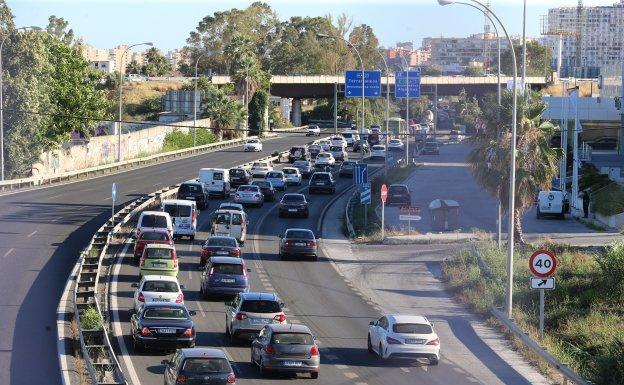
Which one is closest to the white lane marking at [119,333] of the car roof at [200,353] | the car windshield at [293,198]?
the car roof at [200,353]

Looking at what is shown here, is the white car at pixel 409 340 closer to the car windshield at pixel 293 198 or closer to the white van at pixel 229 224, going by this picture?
the white van at pixel 229 224

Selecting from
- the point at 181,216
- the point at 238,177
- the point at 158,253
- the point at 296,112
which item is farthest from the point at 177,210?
the point at 296,112

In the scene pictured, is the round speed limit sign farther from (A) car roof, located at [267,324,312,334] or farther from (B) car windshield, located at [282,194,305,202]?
(B) car windshield, located at [282,194,305,202]

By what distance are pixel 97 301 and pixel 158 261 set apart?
22.3ft

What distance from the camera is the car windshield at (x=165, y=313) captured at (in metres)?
27.1

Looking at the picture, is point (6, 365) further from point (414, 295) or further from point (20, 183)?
point (20, 183)

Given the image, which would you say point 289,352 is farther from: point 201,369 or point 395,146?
point 395,146

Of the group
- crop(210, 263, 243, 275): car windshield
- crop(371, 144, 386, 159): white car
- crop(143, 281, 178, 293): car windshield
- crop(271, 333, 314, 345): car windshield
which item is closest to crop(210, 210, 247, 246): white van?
crop(210, 263, 243, 275): car windshield

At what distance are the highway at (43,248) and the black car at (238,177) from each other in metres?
3.62

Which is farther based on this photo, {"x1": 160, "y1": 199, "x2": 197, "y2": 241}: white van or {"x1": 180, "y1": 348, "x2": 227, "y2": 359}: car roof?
{"x1": 160, "y1": 199, "x2": 197, "y2": 241}: white van

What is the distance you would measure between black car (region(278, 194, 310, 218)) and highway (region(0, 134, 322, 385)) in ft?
28.3

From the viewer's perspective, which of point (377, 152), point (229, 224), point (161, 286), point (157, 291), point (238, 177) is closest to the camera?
point (157, 291)

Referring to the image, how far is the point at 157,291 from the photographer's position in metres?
31.2

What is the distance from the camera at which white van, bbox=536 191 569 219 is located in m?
62.3
